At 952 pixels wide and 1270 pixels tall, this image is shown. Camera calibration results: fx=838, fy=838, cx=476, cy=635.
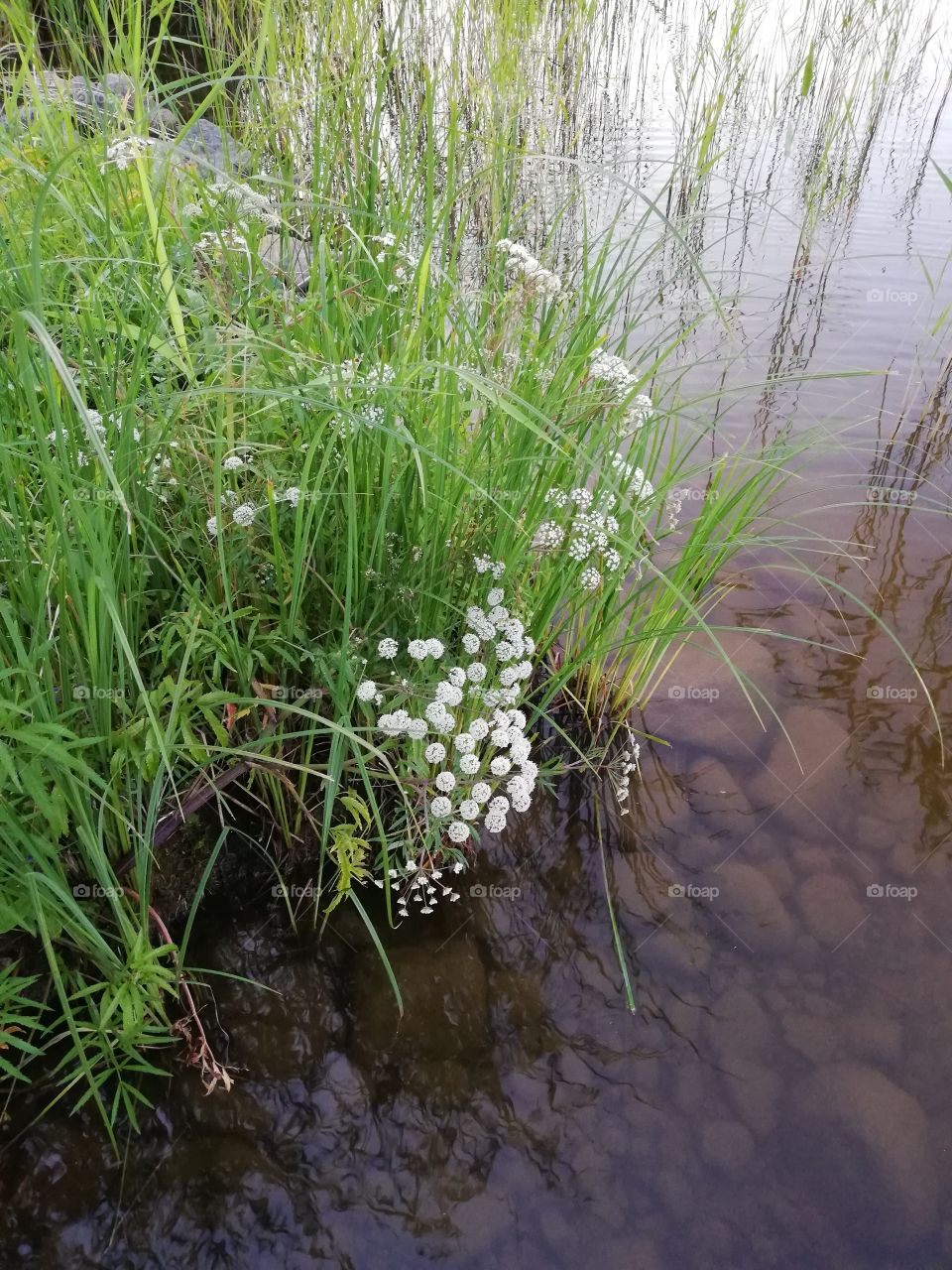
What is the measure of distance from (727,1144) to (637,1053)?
26 centimetres

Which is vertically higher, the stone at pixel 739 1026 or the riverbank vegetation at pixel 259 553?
the riverbank vegetation at pixel 259 553

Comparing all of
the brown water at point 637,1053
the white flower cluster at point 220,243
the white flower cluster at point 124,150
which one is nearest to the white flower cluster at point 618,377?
the brown water at point 637,1053

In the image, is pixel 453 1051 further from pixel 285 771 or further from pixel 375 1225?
pixel 285 771

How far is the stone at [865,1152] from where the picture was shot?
5.78ft

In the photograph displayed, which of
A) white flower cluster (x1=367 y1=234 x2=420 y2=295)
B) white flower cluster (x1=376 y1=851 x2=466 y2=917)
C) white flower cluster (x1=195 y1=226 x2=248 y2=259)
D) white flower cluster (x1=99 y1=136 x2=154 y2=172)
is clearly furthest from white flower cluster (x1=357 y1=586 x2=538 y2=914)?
white flower cluster (x1=99 y1=136 x2=154 y2=172)

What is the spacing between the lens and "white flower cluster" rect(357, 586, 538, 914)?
1.72 metres

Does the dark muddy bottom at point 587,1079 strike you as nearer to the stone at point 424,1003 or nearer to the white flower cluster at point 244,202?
the stone at point 424,1003

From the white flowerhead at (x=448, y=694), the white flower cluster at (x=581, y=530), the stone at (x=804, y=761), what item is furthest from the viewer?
the stone at (x=804, y=761)

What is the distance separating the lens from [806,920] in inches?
91.0

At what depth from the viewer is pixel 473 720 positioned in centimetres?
190

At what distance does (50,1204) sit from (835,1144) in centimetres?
166

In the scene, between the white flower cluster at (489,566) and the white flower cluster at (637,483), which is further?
the white flower cluster at (637,483)

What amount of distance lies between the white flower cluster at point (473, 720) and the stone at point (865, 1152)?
0.96 metres

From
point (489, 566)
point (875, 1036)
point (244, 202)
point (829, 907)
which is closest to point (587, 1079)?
point (875, 1036)
